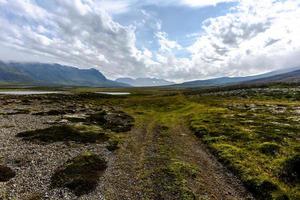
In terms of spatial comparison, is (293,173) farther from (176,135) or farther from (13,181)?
(13,181)

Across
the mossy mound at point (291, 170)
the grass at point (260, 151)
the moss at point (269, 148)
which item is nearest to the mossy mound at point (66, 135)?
the grass at point (260, 151)

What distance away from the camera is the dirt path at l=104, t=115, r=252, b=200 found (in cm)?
2677

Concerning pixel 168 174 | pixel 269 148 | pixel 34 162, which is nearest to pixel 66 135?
pixel 34 162

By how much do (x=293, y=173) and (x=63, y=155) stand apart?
30.5 metres

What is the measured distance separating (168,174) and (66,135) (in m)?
25.9

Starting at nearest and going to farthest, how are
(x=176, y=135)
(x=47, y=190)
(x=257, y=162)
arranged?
(x=47, y=190), (x=257, y=162), (x=176, y=135)

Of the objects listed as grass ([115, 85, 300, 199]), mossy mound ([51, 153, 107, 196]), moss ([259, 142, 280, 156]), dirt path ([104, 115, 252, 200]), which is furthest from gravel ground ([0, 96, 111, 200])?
moss ([259, 142, 280, 156])

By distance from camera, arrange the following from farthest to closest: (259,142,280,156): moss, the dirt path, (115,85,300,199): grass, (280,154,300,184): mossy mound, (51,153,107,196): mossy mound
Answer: (259,142,280,156): moss < (280,154,300,184): mossy mound < (115,85,300,199): grass < (51,153,107,196): mossy mound < the dirt path

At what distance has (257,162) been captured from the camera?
1415 inches

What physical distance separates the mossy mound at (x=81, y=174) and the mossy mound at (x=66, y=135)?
11.1 m

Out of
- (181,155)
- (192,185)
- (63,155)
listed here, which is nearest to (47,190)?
(63,155)

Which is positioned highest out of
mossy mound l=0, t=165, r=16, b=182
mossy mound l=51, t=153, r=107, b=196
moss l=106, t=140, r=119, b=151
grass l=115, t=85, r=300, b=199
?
mossy mound l=0, t=165, r=16, b=182

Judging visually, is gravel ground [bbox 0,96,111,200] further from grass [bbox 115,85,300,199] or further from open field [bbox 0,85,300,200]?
grass [bbox 115,85,300,199]

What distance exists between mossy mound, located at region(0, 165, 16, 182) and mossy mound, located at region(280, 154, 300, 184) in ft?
101
